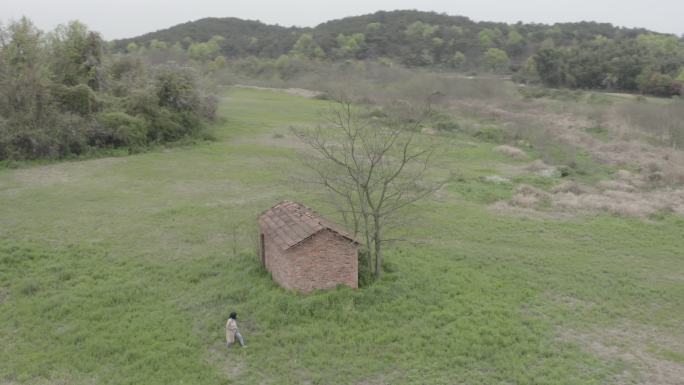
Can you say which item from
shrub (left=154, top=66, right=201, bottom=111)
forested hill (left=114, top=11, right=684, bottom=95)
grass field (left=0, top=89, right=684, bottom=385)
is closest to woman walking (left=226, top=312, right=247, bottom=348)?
grass field (left=0, top=89, right=684, bottom=385)

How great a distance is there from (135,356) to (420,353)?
580 cm

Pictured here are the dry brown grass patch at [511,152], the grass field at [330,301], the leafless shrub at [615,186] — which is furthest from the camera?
the dry brown grass patch at [511,152]

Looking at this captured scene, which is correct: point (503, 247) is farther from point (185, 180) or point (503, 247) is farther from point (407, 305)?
point (185, 180)

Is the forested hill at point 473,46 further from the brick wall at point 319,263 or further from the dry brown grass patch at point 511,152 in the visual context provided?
the brick wall at point 319,263

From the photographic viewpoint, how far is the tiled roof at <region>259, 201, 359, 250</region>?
43.2ft

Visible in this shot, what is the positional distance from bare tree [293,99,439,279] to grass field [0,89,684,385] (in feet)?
3.96

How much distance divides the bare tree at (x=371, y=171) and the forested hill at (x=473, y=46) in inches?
1495

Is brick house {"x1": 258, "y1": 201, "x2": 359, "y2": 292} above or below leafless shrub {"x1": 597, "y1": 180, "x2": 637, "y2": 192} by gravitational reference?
above

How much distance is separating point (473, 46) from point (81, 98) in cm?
8420

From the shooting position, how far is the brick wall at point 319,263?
1320cm

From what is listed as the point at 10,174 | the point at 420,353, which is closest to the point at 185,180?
the point at 10,174

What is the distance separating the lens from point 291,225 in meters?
13.9

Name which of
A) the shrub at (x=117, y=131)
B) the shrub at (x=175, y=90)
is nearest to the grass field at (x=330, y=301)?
the shrub at (x=117, y=131)

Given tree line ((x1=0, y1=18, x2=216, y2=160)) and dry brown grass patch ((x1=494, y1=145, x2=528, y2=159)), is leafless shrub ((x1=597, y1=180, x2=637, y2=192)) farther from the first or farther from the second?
tree line ((x1=0, y1=18, x2=216, y2=160))
